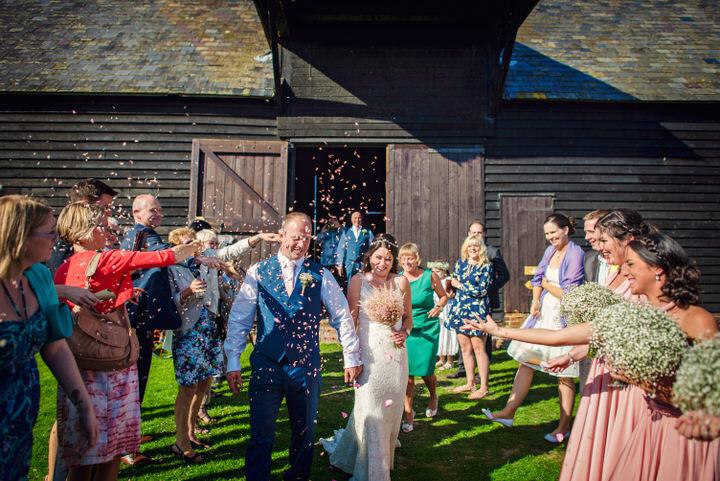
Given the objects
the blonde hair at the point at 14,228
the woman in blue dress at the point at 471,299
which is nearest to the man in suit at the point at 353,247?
the woman in blue dress at the point at 471,299

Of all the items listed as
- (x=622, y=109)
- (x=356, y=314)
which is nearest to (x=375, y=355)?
(x=356, y=314)

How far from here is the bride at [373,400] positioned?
3086 millimetres

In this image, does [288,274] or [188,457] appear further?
[188,457]

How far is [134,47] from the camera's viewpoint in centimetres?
943

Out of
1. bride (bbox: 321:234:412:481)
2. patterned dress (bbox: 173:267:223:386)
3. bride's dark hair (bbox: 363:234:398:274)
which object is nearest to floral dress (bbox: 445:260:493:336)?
bride's dark hair (bbox: 363:234:398:274)

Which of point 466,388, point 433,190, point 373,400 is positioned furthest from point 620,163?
point 373,400

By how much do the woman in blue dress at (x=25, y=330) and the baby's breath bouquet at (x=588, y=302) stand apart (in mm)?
2890

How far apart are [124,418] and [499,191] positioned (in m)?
8.02

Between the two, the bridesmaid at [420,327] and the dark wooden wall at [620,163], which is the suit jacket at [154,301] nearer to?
the bridesmaid at [420,327]

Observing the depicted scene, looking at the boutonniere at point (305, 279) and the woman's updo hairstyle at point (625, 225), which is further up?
the woman's updo hairstyle at point (625, 225)

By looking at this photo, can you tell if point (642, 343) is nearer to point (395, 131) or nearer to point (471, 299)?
point (471, 299)

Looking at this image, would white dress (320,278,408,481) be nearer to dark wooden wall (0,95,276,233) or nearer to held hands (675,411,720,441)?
held hands (675,411,720,441)

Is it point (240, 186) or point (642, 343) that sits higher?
point (240, 186)

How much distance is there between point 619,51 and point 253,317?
37.0 ft
